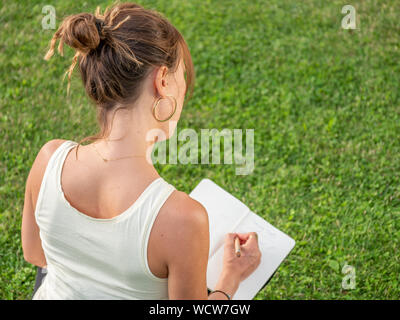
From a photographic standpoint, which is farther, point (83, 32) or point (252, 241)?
point (252, 241)

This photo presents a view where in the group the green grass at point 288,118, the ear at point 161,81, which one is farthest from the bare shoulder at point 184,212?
the green grass at point 288,118

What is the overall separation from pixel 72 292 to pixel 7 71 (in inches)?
118

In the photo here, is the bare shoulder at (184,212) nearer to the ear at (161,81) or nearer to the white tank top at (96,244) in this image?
the white tank top at (96,244)

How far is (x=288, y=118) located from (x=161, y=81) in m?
2.25

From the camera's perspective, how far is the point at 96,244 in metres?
1.49

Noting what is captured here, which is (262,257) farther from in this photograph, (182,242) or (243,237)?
(182,242)

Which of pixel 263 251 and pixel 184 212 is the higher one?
pixel 184 212

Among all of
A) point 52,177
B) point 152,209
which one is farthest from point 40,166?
point 152,209

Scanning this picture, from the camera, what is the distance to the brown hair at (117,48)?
1.48 m

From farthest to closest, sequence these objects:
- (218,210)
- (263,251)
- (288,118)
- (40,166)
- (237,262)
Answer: (288,118)
(218,210)
(263,251)
(237,262)
(40,166)

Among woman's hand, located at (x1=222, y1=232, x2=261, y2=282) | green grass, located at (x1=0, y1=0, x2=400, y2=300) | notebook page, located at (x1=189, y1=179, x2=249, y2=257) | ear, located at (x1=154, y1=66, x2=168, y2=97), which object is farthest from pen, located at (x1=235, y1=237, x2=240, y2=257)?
green grass, located at (x1=0, y1=0, x2=400, y2=300)

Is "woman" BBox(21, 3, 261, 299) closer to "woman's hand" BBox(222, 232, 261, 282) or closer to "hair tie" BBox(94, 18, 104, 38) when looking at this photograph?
"hair tie" BBox(94, 18, 104, 38)

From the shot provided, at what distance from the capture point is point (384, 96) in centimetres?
372
